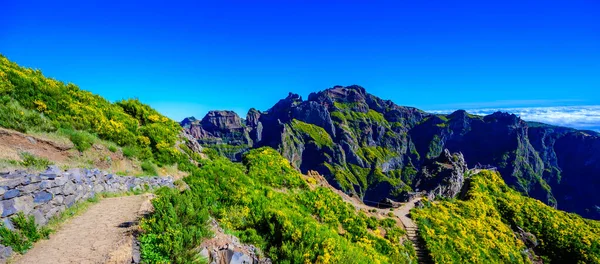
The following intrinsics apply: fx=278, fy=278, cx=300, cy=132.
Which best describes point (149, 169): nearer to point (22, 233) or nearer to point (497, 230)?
point (22, 233)

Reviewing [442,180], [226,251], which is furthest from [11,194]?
[442,180]

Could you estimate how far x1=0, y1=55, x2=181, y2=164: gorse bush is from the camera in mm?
19047

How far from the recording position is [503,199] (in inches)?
2175

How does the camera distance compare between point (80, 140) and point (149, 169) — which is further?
point (149, 169)

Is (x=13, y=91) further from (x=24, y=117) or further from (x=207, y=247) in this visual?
(x=207, y=247)

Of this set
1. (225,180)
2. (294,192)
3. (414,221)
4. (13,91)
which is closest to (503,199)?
(414,221)

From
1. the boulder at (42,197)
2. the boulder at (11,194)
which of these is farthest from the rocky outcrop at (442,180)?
→ the boulder at (11,194)

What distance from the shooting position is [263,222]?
15.0 m

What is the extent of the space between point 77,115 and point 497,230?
55.5m

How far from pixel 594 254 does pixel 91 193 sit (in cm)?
6136

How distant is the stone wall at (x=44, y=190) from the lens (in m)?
10.6

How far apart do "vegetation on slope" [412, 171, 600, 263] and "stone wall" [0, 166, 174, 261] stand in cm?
3020

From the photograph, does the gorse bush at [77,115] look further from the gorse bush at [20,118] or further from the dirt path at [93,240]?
the dirt path at [93,240]

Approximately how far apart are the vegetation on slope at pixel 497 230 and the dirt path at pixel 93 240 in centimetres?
2835
